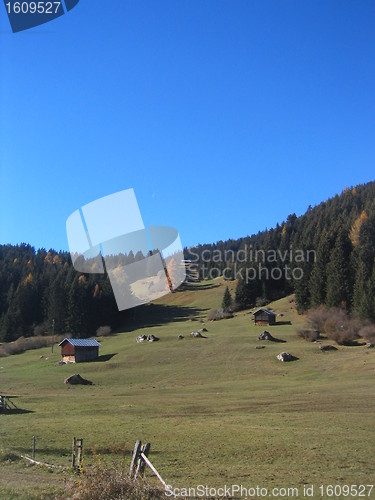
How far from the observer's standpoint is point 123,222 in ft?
75.1

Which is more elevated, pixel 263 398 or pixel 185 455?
pixel 185 455

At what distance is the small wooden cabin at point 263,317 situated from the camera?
88812 millimetres

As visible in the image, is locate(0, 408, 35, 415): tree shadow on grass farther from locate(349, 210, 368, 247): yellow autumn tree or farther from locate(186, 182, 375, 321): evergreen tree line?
locate(349, 210, 368, 247): yellow autumn tree

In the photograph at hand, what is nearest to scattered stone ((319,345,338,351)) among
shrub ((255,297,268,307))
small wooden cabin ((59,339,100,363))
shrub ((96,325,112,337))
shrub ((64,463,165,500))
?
small wooden cabin ((59,339,100,363))

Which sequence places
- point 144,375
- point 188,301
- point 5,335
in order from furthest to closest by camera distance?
point 188,301 < point 5,335 < point 144,375

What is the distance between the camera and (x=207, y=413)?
31.3m

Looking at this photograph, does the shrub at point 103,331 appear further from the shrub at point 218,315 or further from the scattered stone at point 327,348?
the scattered stone at point 327,348

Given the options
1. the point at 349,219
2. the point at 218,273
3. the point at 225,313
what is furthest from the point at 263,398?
the point at 218,273

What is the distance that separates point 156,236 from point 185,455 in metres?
20.6

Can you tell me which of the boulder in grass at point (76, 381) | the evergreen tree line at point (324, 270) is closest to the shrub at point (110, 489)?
the boulder in grass at point (76, 381)

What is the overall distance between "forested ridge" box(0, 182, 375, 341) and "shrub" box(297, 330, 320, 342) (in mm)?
9994

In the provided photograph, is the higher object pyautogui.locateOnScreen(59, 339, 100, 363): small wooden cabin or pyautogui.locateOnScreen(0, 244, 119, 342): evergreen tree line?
pyautogui.locateOnScreen(0, 244, 119, 342): evergreen tree line

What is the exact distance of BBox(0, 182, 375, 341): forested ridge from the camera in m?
87.7

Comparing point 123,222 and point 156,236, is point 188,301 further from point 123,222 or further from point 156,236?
point 123,222
